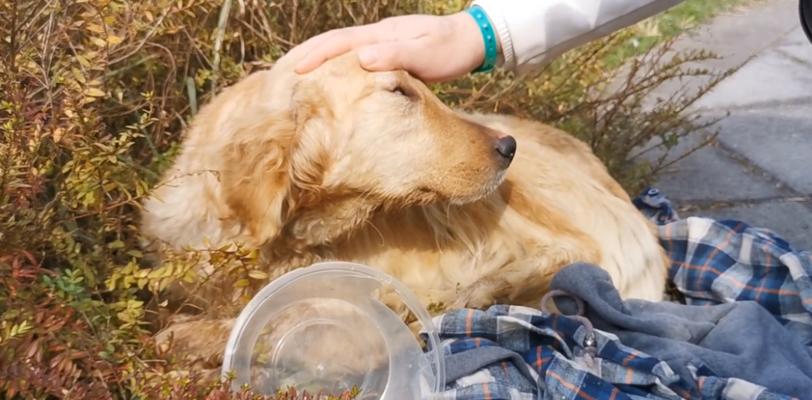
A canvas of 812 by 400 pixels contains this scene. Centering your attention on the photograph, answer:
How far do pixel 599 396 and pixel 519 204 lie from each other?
2.67 feet

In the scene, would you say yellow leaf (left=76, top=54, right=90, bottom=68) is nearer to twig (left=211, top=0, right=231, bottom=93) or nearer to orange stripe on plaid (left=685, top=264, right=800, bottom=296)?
twig (left=211, top=0, right=231, bottom=93)

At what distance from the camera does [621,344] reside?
92.8 inches

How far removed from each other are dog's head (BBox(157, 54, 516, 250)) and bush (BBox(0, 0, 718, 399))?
0.21 metres

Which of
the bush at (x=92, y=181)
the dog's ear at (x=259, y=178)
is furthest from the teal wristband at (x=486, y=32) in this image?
the bush at (x=92, y=181)

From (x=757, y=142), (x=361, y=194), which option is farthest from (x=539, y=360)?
(x=757, y=142)

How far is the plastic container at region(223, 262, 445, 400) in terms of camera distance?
2.12 meters

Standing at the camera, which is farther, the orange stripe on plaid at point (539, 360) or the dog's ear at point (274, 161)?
the orange stripe on plaid at point (539, 360)

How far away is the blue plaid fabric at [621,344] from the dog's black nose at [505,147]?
1.42 feet

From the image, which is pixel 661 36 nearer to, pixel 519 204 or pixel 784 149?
pixel 784 149

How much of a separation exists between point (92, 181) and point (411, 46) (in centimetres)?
93

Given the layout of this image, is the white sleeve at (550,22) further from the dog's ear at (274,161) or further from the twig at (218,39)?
the twig at (218,39)

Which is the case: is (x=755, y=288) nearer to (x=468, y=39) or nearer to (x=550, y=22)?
(x=550, y=22)

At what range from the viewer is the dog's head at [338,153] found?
2244mm

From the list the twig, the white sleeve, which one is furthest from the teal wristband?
the twig
